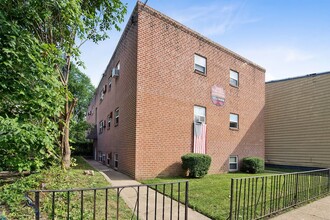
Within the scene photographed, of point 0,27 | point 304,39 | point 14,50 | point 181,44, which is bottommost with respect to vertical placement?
point 14,50

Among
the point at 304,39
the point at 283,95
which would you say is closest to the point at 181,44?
the point at 304,39

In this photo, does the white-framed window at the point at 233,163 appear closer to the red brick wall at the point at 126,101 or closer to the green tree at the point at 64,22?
the red brick wall at the point at 126,101

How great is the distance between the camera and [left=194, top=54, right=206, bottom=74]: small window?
37.8ft

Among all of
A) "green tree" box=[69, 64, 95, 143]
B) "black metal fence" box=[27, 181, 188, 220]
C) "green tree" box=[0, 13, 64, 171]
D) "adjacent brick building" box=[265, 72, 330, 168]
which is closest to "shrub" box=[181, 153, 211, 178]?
"black metal fence" box=[27, 181, 188, 220]

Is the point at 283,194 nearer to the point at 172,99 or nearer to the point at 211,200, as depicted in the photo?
the point at 211,200

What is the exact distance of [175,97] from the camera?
10.4m

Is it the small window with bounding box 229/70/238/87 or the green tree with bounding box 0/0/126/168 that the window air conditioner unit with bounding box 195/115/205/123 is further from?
the green tree with bounding box 0/0/126/168

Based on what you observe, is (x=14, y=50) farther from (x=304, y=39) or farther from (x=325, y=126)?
(x=325, y=126)

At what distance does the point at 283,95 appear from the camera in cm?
1717

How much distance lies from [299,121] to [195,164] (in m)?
10.8

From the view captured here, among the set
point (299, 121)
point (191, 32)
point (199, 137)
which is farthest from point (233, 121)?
point (299, 121)

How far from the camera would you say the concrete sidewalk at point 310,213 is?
4995 mm

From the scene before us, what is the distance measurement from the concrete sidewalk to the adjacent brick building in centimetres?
1029

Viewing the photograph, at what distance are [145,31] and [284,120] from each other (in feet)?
43.2
